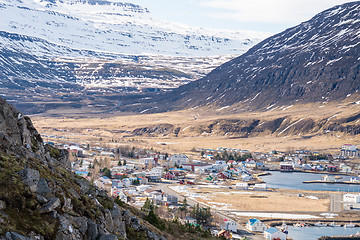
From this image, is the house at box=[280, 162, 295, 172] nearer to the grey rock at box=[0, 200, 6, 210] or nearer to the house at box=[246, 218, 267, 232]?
the house at box=[246, 218, 267, 232]

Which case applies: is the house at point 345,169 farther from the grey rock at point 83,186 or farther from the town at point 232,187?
the grey rock at point 83,186

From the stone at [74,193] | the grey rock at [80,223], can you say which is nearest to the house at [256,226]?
the stone at [74,193]

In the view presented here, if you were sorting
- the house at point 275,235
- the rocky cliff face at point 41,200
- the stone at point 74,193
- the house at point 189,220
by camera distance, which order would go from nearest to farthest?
the rocky cliff face at point 41,200 < the stone at point 74,193 < the house at point 189,220 < the house at point 275,235

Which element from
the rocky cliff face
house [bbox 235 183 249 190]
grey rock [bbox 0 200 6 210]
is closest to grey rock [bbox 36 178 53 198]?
the rocky cliff face

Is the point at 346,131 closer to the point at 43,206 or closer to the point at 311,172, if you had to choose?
the point at 311,172

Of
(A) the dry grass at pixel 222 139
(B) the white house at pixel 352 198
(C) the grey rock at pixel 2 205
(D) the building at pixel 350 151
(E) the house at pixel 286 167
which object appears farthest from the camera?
(A) the dry grass at pixel 222 139

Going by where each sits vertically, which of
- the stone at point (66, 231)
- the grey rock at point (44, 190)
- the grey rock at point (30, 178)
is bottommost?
the stone at point (66, 231)

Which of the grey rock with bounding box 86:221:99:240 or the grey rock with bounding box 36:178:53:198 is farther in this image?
the grey rock with bounding box 86:221:99:240

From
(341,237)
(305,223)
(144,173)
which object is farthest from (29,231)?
(144,173)
